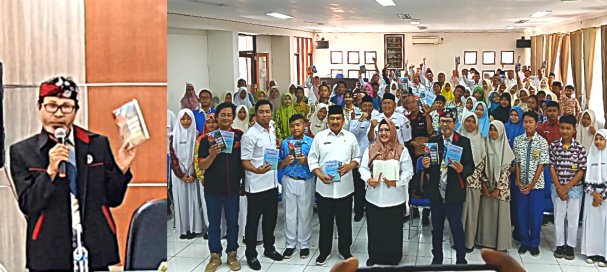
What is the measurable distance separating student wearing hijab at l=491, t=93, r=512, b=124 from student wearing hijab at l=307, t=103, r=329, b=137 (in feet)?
5.10

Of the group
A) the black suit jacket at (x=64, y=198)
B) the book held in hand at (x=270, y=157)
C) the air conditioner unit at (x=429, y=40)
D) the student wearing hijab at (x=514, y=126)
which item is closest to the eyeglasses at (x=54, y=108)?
the black suit jacket at (x=64, y=198)

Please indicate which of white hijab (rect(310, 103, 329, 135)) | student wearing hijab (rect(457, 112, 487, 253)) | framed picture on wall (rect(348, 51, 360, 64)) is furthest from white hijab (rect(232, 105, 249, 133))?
framed picture on wall (rect(348, 51, 360, 64))

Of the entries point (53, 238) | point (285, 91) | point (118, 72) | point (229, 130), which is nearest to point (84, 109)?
point (118, 72)

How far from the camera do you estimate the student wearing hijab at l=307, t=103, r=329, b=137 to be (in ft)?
17.7

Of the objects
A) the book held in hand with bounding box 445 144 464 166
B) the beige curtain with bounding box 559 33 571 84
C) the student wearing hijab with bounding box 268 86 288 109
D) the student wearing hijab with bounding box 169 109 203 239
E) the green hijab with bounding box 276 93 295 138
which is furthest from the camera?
the beige curtain with bounding box 559 33 571 84

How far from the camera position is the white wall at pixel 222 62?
4926mm

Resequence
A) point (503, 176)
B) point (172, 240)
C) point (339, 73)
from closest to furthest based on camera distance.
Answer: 1. point (172, 240)
2. point (503, 176)
3. point (339, 73)

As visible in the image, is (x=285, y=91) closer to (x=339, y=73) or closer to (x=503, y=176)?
(x=339, y=73)

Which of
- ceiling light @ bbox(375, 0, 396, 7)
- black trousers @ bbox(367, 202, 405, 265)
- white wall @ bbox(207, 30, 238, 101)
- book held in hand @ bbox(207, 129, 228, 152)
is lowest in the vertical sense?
black trousers @ bbox(367, 202, 405, 265)

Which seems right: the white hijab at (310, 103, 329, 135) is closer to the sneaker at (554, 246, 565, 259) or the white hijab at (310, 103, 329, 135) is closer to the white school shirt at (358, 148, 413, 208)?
the white school shirt at (358, 148, 413, 208)

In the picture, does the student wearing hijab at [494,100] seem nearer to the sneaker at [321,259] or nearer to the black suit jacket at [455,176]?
the black suit jacket at [455,176]

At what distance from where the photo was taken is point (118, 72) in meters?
2.73

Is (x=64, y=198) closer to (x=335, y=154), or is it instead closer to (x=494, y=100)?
(x=335, y=154)

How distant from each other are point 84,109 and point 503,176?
331cm
